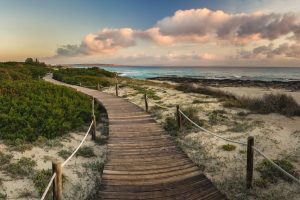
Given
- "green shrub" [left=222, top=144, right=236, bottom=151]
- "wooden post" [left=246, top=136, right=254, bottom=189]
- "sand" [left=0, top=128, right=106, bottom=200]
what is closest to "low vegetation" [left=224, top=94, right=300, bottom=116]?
"green shrub" [left=222, top=144, right=236, bottom=151]

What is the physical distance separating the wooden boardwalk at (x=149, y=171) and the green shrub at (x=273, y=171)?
2339 mm

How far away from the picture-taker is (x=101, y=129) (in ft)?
48.0

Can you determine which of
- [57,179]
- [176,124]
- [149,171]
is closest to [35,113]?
[176,124]

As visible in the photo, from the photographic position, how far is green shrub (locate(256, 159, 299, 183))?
29.0 ft

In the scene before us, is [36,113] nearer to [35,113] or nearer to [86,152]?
[35,113]

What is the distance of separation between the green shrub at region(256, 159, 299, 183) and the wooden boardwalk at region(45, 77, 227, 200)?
2.34 m

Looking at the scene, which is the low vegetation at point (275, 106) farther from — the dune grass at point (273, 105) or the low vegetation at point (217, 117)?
the low vegetation at point (217, 117)

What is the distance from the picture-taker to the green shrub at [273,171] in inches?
348

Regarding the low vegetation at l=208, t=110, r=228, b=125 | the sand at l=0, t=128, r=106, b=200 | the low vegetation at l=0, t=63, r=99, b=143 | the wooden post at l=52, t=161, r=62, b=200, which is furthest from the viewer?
the low vegetation at l=208, t=110, r=228, b=125

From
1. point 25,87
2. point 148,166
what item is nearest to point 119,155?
point 148,166

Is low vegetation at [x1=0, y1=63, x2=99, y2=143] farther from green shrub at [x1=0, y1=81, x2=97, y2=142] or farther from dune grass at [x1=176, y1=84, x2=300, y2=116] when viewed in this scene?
dune grass at [x1=176, y1=84, x2=300, y2=116]

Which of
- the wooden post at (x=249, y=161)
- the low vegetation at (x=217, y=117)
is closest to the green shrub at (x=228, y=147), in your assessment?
the wooden post at (x=249, y=161)

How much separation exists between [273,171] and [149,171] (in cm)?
395

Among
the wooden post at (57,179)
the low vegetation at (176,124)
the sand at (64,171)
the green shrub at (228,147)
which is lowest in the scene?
the sand at (64,171)
